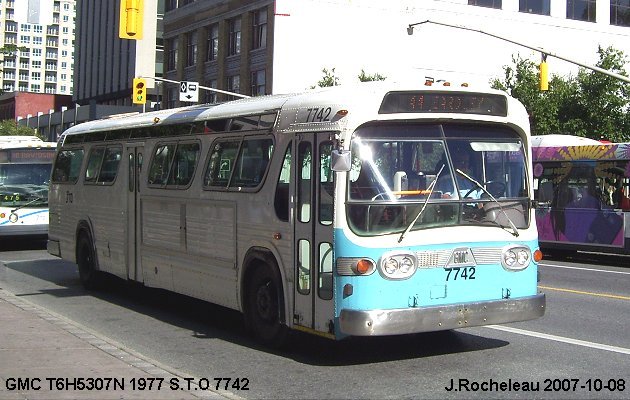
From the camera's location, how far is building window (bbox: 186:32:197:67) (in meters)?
59.4

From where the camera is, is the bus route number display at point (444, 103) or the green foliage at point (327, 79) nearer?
the bus route number display at point (444, 103)

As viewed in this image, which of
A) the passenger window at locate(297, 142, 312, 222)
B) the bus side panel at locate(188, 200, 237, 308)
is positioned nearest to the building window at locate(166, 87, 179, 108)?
the bus side panel at locate(188, 200, 237, 308)

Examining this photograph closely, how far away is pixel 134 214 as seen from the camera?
1306cm

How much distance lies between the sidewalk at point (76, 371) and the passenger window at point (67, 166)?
18.5 ft

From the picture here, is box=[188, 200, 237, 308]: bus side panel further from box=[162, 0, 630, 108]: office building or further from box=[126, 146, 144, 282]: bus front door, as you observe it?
box=[162, 0, 630, 108]: office building

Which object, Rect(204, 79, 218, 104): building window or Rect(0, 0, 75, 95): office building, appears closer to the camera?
Rect(204, 79, 218, 104): building window

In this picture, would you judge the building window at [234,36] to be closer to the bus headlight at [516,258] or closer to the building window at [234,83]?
the building window at [234,83]

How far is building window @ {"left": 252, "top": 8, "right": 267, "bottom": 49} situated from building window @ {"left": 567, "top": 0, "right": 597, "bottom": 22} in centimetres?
2126

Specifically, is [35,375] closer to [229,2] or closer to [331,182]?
[331,182]

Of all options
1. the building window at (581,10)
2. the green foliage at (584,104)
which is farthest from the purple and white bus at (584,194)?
the building window at (581,10)

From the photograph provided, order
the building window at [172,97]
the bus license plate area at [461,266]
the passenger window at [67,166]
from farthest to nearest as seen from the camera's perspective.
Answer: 1. the building window at [172,97]
2. the passenger window at [67,166]
3. the bus license plate area at [461,266]

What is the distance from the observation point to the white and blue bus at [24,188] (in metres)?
21.6

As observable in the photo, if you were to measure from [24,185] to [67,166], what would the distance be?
6658 mm

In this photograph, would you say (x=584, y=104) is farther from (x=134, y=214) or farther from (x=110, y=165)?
(x=134, y=214)
